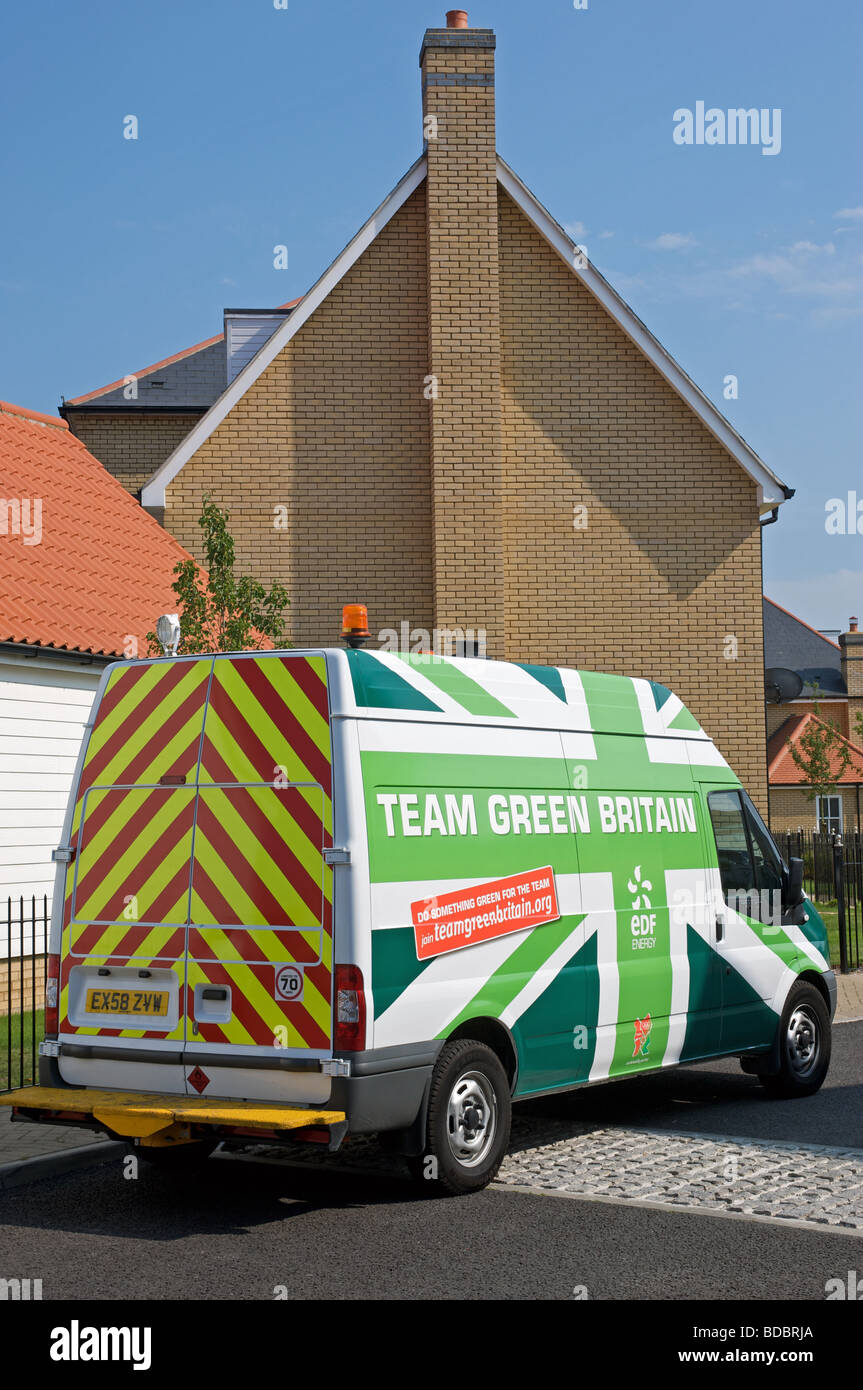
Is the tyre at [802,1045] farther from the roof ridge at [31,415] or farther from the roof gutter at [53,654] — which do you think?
the roof ridge at [31,415]

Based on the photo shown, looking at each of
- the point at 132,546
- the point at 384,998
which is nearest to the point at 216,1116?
the point at 384,998

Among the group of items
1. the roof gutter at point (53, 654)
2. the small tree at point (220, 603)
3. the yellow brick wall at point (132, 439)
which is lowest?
the roof gutter at point (53, 654)

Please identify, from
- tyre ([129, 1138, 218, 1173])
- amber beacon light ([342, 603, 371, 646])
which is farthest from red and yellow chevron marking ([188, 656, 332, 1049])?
tyre ([129, 1138, 218, 1173])

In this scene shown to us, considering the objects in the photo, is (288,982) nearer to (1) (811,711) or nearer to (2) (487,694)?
(2) (487,694)

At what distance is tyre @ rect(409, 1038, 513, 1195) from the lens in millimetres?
6870

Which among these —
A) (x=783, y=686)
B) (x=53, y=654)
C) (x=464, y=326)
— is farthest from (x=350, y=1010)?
(x=783, y=686)

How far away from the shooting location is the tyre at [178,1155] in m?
7.86

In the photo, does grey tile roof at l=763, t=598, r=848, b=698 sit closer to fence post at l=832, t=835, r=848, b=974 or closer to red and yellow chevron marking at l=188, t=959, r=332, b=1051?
fence post at l=832, t=835, r=848, b=974

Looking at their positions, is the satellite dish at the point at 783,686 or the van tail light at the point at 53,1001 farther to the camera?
the satellite dish at the point at 783,686

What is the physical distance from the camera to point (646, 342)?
61.2 feet

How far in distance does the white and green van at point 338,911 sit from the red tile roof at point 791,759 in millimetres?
35963

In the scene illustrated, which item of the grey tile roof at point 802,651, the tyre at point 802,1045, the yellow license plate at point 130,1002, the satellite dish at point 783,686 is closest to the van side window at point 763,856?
the tyre at point 802,1045

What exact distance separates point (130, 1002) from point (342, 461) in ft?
40.0
